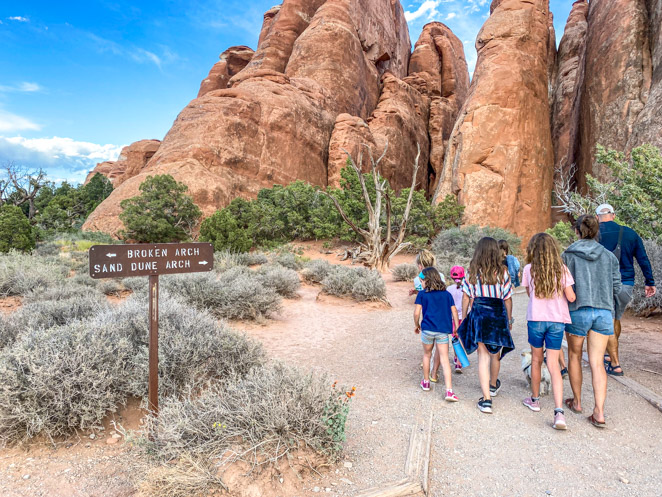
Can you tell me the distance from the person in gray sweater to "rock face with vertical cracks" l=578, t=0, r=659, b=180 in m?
16.6

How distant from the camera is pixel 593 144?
18.4 metres

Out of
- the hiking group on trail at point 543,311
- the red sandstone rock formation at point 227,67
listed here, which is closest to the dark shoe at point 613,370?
the hiking group on trail at point 543,311

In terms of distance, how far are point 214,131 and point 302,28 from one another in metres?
15.4

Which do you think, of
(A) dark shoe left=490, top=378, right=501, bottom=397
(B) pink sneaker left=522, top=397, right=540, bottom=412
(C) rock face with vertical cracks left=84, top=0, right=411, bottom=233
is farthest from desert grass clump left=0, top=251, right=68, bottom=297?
(C) rock face with vertical cracks left=84, top=0, right=411, bottom=233

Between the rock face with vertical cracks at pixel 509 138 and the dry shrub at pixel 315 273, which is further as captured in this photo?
the rock face with vertical cracks at pixel 509 138

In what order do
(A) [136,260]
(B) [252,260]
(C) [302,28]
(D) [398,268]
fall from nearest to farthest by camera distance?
(A) [136,260]
(D) [398,268]
(B) [252,260]
(C) [302,28]

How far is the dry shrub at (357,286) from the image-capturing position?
359 inches

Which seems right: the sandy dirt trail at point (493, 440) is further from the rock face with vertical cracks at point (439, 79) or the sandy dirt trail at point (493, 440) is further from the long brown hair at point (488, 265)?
the rock face with vertical cracks at point (439, 79)

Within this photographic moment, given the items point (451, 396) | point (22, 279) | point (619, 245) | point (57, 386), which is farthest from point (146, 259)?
point (22, 279)

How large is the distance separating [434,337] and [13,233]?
1621 cm

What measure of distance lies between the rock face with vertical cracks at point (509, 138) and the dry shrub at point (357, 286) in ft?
40.5

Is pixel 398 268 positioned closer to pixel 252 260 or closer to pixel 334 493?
pixel 252 260

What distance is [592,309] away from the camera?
11.2 feet

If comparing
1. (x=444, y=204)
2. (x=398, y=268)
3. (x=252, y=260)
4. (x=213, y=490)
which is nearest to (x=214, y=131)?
(x=252, y=260)
